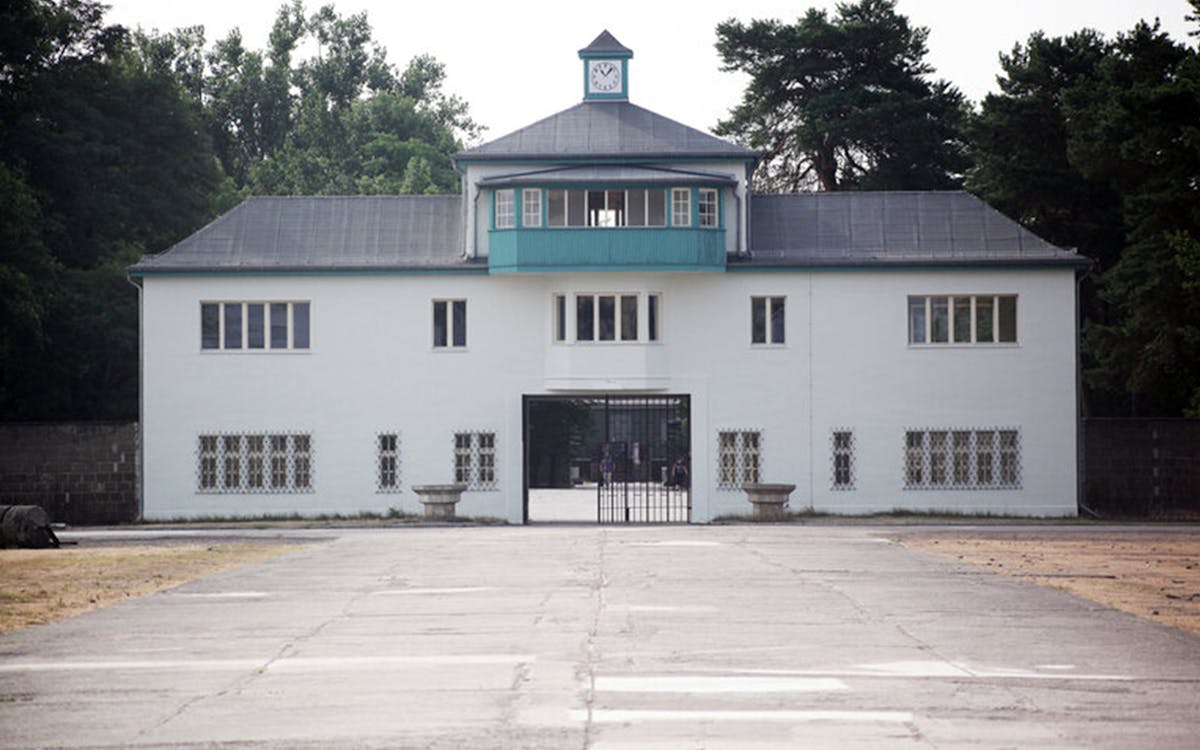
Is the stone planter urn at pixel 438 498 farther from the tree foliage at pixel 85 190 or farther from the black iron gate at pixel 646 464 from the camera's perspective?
the tree foliage at pixel 85 190

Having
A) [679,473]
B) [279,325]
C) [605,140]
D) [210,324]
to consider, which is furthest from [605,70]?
[679,473]

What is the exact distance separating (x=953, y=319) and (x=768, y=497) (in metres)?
7.35

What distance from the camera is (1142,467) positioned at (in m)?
47.4

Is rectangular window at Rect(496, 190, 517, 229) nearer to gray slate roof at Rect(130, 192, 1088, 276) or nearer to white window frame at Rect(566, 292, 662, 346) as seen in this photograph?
gray slate roof at Rect(130, 192, 1088, 276)

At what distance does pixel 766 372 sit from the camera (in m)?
47.8

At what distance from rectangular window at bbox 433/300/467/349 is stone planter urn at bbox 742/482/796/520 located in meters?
8.66

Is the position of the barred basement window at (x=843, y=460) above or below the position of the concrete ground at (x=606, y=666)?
above

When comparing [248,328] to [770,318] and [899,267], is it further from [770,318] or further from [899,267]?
[899,267]

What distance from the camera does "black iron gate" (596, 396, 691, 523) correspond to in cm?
4859

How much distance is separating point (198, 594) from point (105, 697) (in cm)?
945

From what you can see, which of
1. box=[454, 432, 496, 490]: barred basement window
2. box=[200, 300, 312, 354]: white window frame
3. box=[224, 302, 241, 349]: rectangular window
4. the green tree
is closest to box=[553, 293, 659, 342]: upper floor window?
box=[454, 432, 496, 490]: barred basement window

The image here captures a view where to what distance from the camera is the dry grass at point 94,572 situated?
21.0 metres

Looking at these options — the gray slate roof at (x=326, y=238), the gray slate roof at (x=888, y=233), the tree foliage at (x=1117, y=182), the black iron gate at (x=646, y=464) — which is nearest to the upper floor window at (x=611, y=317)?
the black iron gate at (x=646, y=464)

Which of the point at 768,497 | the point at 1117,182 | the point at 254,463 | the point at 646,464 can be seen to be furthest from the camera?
the point at 646,464
